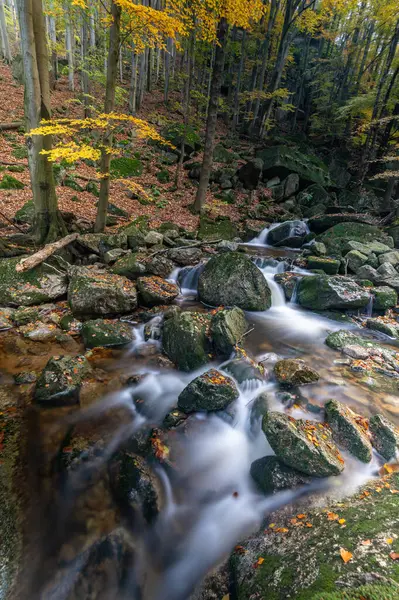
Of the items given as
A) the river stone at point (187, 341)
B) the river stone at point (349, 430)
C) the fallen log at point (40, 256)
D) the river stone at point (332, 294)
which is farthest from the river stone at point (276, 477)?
the fallen log at point (40, 256)

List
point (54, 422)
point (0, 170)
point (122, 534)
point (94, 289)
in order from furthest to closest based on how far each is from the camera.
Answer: point (0, 170)
point (94, 289)
point (54, 422)
point (122, 534)

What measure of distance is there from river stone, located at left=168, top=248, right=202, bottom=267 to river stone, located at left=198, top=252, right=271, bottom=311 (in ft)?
5.57

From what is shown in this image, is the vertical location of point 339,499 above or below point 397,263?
below

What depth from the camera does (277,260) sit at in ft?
35.3

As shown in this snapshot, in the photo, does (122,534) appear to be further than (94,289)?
No

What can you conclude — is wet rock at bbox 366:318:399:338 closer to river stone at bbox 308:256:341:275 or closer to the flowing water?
the flowing water

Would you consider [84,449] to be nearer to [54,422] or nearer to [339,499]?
[54,422]

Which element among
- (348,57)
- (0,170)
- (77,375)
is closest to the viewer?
(77,375)

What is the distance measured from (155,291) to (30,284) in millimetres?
3121

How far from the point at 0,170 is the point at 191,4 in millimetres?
9470

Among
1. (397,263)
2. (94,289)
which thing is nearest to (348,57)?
(397,263)

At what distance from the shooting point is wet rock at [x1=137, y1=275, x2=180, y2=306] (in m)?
7.61

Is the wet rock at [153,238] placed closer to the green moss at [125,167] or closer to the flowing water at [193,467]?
the flowing water at [193,467]

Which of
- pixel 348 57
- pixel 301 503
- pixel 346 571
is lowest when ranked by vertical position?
pixel 301 503
